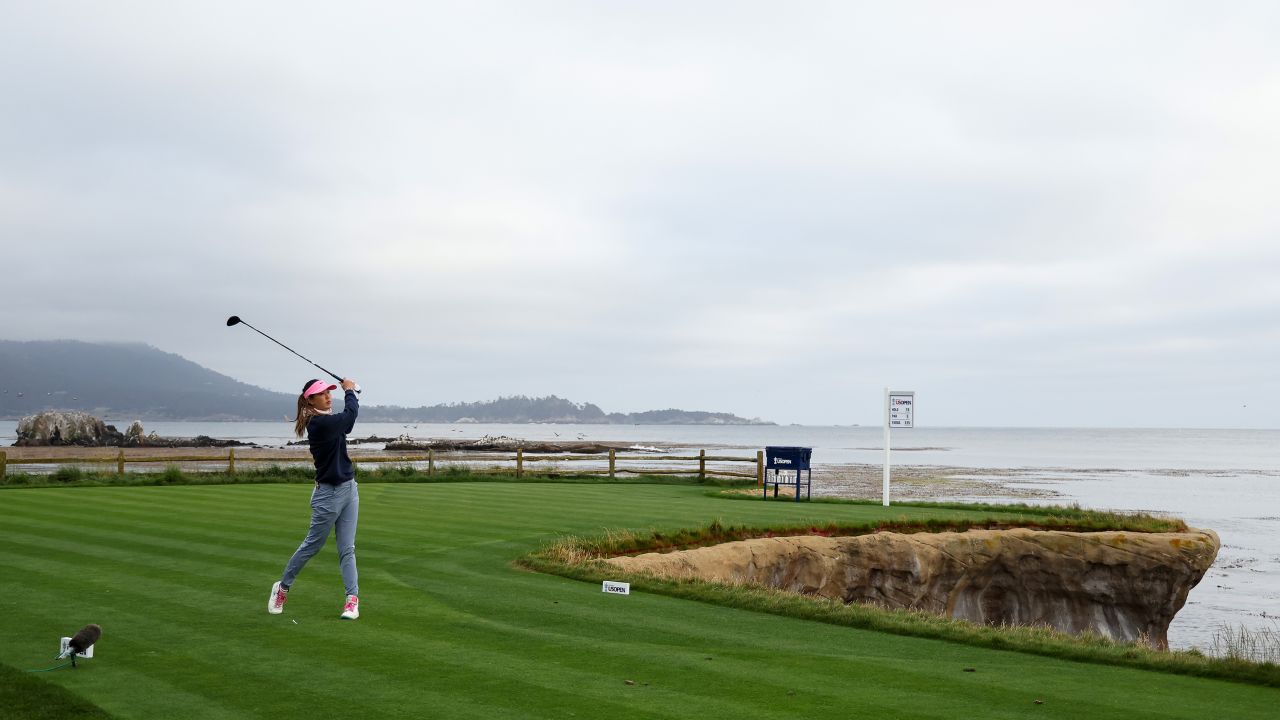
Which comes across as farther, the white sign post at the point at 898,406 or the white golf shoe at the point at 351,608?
the white sign post at the point at 898,406

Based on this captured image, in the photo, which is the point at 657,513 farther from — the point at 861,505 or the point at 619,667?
the point at 619,667

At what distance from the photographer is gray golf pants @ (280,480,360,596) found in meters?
8.86

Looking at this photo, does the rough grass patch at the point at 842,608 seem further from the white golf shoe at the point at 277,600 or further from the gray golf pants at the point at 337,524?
the white golf shoe at the point at 277,600

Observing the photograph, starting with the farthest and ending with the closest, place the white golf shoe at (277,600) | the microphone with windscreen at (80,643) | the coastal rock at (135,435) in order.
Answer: the coastal rock at (135,435), the white golf shoe at (277,600), the microphone with windscreen at (80,643)

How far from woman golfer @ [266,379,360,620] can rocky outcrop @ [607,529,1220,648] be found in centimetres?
924

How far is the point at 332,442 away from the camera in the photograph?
8.73 meters

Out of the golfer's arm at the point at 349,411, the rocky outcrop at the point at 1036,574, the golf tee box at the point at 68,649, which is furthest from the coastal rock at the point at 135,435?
the golf tee box at the point at 68,649

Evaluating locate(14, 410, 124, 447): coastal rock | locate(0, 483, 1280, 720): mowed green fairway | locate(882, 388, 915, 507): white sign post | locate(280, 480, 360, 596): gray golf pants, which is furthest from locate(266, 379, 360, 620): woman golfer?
locate(14, 410, 124, 447): coastal rock

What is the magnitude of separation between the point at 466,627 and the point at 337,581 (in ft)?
9.61

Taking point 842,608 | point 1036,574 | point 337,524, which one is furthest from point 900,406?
point 337,524

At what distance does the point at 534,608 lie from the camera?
386 inches

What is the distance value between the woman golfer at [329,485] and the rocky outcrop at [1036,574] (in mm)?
9236

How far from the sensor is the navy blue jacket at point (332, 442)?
8.64 meters

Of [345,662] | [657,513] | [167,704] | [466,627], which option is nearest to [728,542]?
[657,513]
